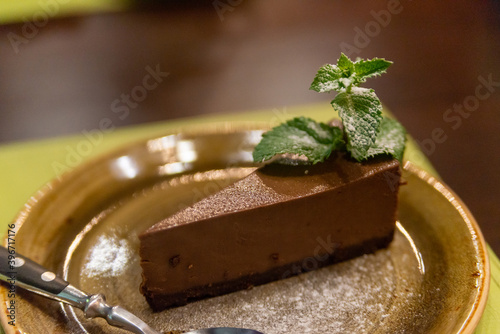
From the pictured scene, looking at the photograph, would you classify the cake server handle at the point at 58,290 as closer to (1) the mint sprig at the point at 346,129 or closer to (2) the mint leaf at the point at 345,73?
(1) the mint sprig at the point at 346,129

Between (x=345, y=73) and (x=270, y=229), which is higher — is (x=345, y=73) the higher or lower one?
the higher one

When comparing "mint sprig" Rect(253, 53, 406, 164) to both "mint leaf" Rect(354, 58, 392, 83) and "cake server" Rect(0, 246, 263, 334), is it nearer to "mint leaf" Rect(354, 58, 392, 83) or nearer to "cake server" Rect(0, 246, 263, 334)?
"mint leaf" Rect(354, 58, 392, 83)

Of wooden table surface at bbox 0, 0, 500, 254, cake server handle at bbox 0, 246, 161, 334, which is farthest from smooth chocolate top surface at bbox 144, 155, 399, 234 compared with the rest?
wooden table surface at bbox 0, 0, 500, 254

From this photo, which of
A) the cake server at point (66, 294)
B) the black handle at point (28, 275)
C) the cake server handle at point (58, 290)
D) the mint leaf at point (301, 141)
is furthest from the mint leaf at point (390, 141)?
the black handle at point (28, 275)

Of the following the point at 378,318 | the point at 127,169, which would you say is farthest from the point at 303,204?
the point at 127,169

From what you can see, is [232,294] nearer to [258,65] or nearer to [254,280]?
A: [254,280]

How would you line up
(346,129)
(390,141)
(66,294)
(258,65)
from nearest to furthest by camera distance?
1. (66,294)
2. (346,129)
3. (390,141)
4. (258,65)

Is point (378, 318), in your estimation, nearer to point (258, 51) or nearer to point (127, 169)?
point (127, 169)

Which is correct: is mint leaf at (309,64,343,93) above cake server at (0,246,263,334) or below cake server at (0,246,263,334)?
above

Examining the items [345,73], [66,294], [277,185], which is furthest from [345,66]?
[66,294]
